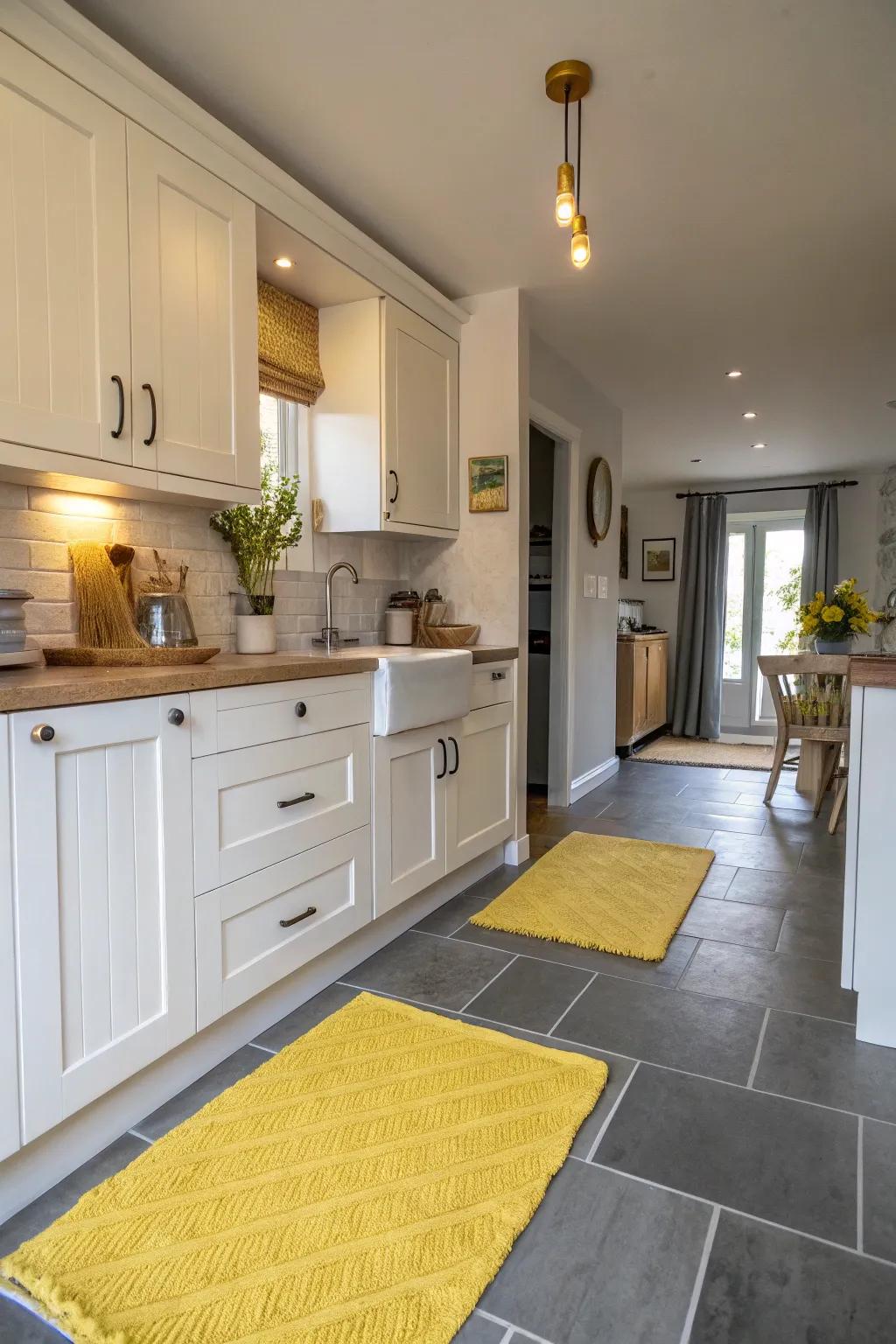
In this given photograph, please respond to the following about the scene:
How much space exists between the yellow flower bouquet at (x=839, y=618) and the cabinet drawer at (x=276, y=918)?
3.34m

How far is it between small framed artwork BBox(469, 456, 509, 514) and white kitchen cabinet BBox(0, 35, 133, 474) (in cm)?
175

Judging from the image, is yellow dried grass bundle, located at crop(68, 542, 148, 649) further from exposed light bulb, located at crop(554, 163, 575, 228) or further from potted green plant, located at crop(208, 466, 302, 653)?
exposed light bulb, located at crop(554, 163, 575, 228)

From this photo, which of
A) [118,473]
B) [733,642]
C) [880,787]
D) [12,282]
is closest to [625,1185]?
[880,787]

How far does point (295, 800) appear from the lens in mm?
1986

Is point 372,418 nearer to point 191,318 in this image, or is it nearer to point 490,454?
point 490,454

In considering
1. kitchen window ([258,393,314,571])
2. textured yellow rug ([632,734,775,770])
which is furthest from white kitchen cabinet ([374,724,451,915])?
textured yellow rug ([632,734,775,770])

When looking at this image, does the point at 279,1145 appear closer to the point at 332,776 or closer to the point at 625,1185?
the point at 625,1185

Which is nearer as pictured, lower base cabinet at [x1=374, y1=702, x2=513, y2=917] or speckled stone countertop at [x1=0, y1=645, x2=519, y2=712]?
speckled stone countertop at [x1=0, y1=645, x2=519, y2=712]

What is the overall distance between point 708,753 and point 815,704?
6.57 feet

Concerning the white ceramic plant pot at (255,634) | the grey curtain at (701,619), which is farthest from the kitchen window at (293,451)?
the grey curtain at (701,619)

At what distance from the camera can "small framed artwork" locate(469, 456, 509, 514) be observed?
3295mm

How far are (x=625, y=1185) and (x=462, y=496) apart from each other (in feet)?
8.51

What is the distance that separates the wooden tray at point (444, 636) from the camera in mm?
3182

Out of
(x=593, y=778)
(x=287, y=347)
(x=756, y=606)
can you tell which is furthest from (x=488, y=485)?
(x=756, y=606)
